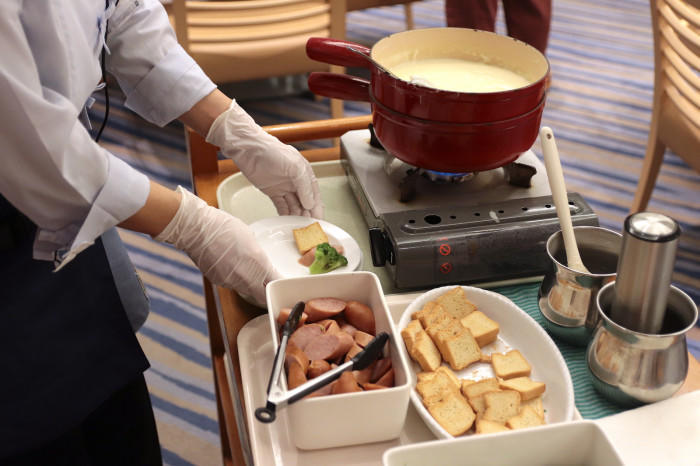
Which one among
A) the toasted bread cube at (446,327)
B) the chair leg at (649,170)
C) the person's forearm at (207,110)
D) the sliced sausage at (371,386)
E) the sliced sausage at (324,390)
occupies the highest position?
the person's forearm at (207,110)

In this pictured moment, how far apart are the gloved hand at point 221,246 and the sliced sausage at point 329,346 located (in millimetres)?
205

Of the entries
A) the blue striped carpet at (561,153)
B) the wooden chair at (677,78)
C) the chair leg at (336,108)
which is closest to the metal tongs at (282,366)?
the blue striped carpet at (561,153)

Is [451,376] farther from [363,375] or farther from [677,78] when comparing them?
[677,78]

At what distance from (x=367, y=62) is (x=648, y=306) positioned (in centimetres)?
63

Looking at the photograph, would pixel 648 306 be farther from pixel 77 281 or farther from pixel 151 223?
pixel 77 281

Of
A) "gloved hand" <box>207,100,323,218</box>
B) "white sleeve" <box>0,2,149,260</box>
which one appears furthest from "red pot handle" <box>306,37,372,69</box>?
"white sleeve" <box>0,2,149,260</box>

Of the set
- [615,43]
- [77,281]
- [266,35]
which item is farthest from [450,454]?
[615,43]

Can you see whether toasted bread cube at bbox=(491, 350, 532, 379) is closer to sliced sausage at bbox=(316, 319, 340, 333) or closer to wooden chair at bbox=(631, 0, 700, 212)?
sliced sausage at bbox=(316, 319, 340, 333)

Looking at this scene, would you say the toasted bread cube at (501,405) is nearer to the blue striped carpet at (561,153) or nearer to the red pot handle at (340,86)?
the red pot handle at (340,86)

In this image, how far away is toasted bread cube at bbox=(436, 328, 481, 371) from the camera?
0.96 m

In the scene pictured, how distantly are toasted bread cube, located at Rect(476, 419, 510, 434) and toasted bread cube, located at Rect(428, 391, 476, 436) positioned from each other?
0.04 ft

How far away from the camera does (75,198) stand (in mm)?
938

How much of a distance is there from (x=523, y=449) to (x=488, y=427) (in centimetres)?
8

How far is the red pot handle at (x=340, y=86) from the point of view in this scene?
126 centimetres
